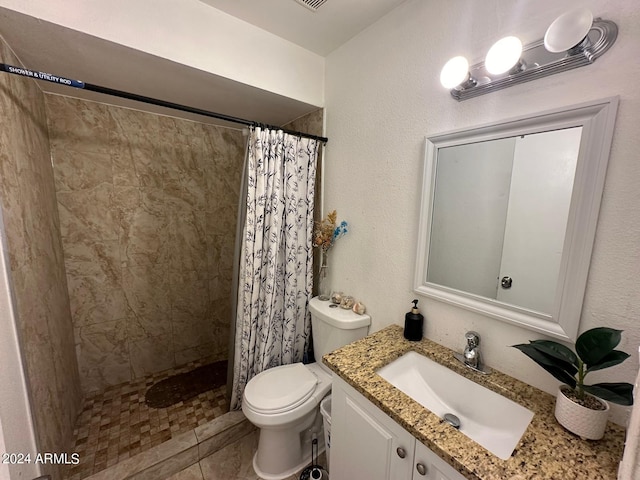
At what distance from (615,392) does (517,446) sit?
0.29 m

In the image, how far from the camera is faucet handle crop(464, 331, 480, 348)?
1008 mm

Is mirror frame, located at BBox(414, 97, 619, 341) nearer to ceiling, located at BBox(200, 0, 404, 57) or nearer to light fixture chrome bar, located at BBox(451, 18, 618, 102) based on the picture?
light fixture chrome bar, located at BBox(451, 18, 618, 102)

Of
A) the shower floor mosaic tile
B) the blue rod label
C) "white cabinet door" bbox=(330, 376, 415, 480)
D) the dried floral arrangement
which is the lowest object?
the shower floor mosaic tile

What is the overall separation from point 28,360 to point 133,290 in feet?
3.32

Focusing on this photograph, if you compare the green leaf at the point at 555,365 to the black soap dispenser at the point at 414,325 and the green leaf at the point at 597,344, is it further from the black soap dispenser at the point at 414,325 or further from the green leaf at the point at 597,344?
the black soap dispenser at the point at 414,325

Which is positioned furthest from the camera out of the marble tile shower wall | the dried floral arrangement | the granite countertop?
the marble tile shower wall

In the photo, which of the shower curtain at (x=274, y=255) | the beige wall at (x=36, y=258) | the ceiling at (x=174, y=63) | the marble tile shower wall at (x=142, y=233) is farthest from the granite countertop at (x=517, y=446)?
the marble tile shower wall at (x=142, y=233)

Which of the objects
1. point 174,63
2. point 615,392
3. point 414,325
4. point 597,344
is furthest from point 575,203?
point 174,63

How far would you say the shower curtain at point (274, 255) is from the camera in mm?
1489

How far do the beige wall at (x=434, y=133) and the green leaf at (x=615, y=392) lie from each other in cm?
12

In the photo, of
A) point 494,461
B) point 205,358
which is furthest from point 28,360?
point 494,461

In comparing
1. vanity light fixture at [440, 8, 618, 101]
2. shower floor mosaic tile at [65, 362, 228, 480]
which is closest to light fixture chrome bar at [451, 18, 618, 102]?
vanity light fixture at [440, 8, 618, 101]

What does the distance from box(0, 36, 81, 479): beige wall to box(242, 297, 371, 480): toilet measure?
96cm

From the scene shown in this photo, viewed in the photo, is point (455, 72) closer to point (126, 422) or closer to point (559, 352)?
point (559, 352)
